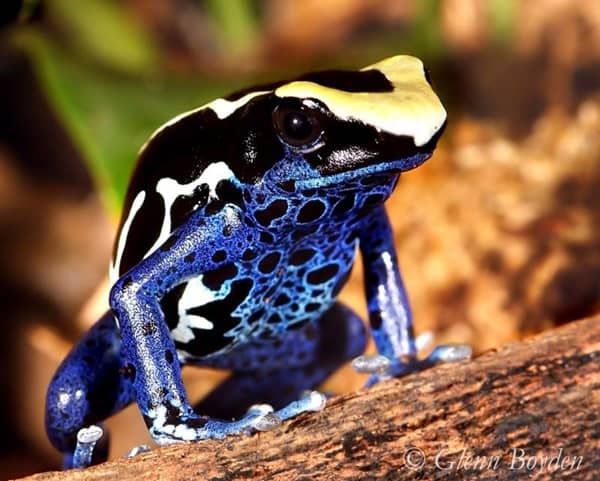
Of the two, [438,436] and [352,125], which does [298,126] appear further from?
[438,436]

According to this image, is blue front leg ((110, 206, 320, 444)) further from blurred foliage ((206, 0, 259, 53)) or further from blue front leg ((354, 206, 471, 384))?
blurred foliage ((206, 0, 259, 53))

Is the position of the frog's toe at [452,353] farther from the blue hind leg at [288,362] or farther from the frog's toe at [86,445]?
the frog's toe at [86,445]

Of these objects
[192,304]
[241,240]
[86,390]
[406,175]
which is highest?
[241,240]

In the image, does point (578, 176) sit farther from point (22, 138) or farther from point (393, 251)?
point (22, 138)

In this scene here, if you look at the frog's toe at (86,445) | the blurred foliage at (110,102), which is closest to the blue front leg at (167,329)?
the frog's toe at (86,445)

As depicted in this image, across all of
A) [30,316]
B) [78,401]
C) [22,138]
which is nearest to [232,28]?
[22,138]

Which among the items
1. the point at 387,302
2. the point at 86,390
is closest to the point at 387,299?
the point at 387,302
